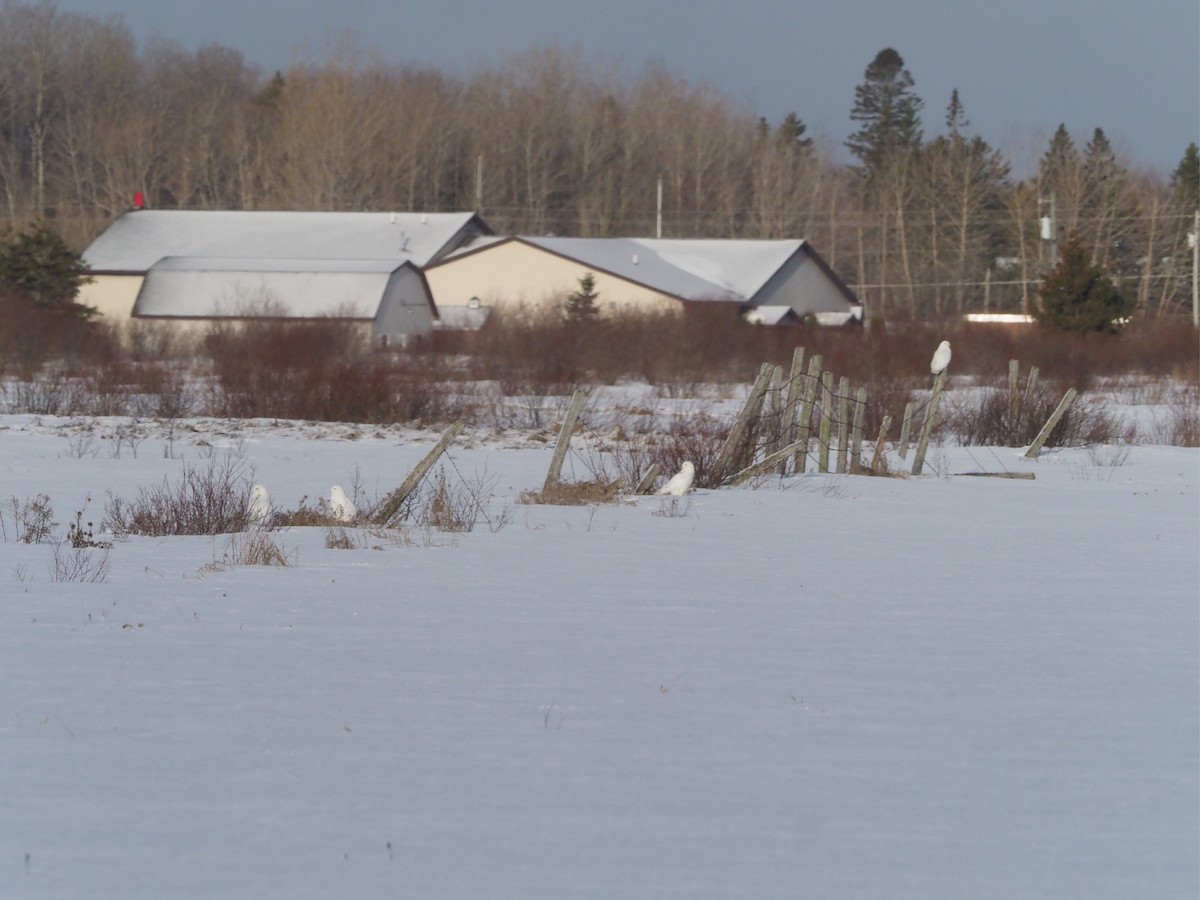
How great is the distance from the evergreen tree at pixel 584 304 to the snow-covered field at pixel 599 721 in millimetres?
35120

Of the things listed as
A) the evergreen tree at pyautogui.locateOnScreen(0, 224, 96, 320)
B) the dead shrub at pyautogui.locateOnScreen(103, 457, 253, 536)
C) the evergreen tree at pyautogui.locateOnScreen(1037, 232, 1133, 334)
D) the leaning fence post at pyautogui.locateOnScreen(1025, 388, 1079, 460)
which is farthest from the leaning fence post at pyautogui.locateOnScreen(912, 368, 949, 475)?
the evergreen tree at pyautogui.locateOnScreen(0, 224, 96, 320)

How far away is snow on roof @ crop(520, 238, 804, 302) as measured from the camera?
5538cm

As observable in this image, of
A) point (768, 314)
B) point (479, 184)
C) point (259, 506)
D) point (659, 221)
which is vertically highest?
point (479, 184)

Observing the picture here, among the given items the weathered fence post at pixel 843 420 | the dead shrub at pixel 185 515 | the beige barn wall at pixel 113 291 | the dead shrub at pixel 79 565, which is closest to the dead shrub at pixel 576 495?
the dead shrub at pixel 185 515

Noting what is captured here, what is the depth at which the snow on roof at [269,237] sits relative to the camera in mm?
56719

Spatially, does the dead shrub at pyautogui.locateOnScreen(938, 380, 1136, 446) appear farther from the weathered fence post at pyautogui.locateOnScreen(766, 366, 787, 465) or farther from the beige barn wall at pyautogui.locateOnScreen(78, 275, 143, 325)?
the beige barn wall at pyautogui.locateOnScreen(78, 275, 143, 325)

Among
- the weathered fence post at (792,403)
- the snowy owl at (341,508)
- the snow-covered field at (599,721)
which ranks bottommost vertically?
the snow-covered field at (599,721)

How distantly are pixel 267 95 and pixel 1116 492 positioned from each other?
81.3 m

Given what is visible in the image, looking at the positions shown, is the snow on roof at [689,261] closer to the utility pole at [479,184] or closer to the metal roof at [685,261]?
the metal roof at [685,261]

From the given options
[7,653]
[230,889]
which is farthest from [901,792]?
[7,653]

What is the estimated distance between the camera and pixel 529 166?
8406cm

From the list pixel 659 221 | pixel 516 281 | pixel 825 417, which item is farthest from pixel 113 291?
pixel 825 417

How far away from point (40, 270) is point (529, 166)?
147 feet

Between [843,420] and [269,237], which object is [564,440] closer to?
[843,420]
